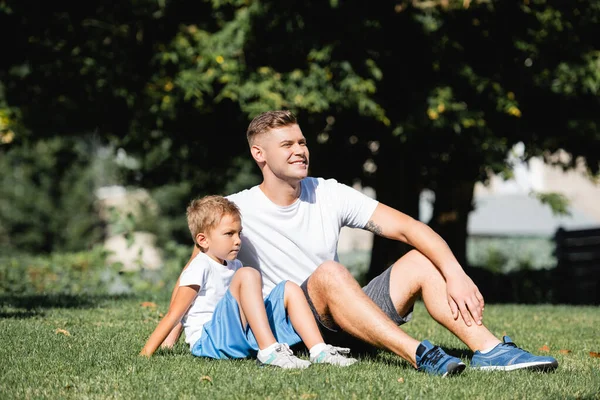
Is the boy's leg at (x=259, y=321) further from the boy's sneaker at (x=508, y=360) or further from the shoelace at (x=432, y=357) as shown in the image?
the boy's sneaker at (x=508, y=360)

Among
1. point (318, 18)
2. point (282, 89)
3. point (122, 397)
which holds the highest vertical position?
point (318, 18)

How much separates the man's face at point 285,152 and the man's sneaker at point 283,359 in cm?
99

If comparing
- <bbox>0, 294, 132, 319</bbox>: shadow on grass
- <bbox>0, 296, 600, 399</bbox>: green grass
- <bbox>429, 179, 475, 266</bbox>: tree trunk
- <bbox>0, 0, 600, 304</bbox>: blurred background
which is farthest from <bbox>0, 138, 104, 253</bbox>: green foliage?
<bbox>0, 296, 600, 399</bbox>: green grass

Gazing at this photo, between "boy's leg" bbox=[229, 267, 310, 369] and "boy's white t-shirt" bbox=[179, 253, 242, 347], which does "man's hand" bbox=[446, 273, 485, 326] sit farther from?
"boy's white t-shirt" bbox=[179, 253, 242, 347]

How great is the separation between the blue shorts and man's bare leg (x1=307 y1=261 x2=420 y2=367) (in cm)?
23

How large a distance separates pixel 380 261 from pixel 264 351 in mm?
9630

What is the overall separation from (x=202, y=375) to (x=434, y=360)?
1.19 m

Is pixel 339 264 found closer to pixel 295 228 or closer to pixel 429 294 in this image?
pixel 295 228

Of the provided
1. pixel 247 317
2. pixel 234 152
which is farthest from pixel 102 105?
pixel 247 317

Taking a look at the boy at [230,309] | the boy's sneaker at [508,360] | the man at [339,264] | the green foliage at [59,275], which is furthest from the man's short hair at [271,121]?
the green foliage at [59,275]

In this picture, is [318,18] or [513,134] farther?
[513,134]

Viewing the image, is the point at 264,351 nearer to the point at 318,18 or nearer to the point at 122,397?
the point at 122,397

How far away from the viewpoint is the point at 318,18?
11383 millimetres

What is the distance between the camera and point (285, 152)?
4.98 metres
